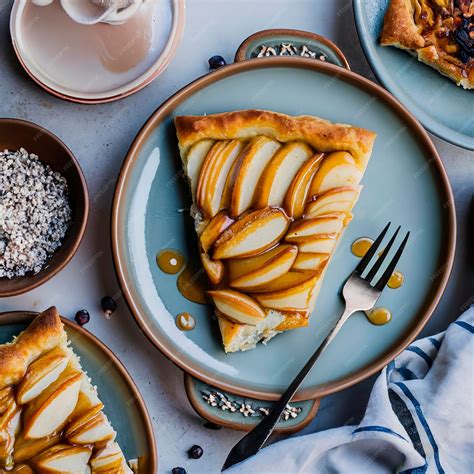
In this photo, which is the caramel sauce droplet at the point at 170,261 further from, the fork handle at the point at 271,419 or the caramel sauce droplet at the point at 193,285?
the fork handle at the point at 271,419

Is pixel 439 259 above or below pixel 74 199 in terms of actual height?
above

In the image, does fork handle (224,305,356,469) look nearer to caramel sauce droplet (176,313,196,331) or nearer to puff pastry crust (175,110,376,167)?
caramel sauce droplet (176,313,196,331)

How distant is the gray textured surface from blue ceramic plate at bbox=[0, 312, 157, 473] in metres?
0.16

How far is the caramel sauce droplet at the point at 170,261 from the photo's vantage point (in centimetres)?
276

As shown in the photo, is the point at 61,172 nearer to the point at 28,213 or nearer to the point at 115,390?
the point at 28,213

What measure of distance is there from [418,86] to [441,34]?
22 cm

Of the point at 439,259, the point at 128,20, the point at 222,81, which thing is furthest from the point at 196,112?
the point at 439,259

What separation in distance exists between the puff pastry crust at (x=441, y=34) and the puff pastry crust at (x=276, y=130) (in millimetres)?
440

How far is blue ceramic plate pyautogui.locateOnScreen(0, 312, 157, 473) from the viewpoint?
2.62m

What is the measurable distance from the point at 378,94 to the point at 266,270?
76 cm

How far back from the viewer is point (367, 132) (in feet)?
8.76

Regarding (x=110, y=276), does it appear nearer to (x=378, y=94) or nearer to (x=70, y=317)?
(x=70, y=317)

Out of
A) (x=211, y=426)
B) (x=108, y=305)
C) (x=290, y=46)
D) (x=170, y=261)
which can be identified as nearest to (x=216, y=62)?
(x=290, y=46)

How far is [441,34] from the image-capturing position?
2945 mm
